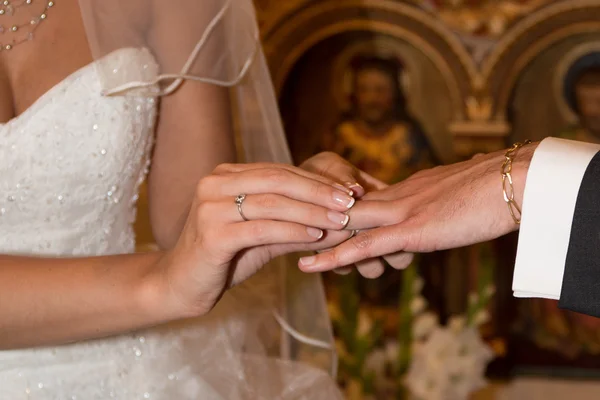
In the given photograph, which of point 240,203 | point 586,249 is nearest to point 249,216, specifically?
point 240,203

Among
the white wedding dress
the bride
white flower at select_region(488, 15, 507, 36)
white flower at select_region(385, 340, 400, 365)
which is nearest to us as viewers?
the bride

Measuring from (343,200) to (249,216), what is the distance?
130 mm

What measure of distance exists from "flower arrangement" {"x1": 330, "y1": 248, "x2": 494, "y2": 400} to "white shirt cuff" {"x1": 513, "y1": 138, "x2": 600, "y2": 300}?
1.29 m

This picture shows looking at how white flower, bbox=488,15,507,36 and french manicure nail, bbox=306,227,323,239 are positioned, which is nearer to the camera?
french manicure nail, bbox=306,227,323,239

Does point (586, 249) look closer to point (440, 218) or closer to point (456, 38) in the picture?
point (440, 218)

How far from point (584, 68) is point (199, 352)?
2.97 meters

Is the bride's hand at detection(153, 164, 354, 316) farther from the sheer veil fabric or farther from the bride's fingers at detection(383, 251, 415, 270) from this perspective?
the sheer veil fabric

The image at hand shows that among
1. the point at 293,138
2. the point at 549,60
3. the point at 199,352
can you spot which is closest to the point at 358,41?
the point at 293,138

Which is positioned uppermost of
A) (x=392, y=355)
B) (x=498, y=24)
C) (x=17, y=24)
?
(x=498, y=24)

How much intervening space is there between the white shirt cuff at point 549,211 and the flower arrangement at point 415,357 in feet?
4.25

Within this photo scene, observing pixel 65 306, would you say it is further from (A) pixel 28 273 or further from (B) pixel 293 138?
(B) pixel 293 138

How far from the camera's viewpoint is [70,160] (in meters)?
1.40

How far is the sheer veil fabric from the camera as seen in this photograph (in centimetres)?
144

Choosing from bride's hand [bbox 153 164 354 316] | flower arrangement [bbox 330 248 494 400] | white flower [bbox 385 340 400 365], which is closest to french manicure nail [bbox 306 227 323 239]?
bride's hand [bbox 153 164 354 316]
